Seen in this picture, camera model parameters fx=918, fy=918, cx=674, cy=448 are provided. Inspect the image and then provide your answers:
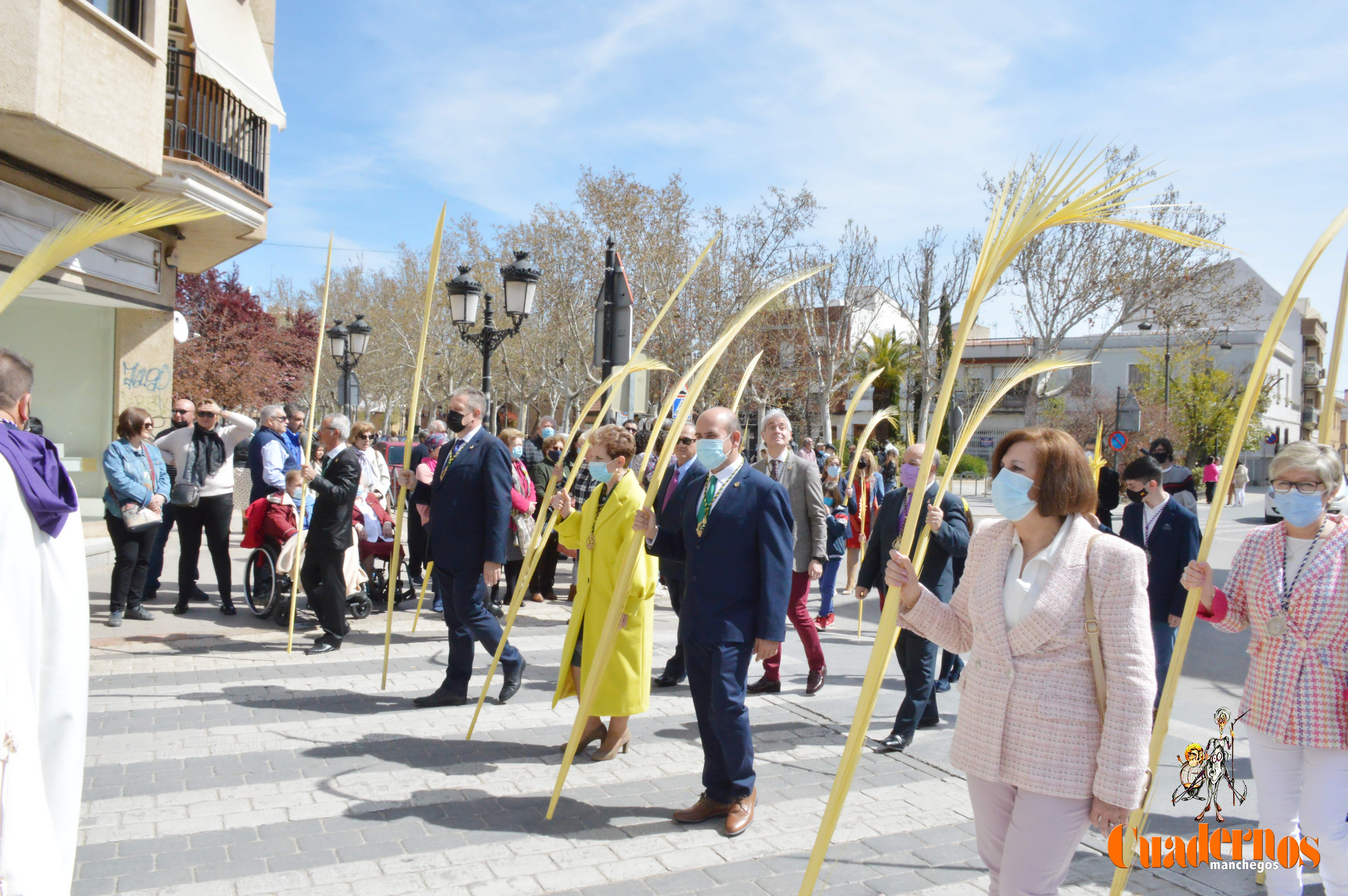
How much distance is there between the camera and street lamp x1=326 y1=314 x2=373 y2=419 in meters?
18.4

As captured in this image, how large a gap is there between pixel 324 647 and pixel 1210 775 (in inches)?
254

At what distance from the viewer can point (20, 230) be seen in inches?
393

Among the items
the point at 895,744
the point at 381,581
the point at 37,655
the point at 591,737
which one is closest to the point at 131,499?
the point at 381,581

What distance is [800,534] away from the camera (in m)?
7.49

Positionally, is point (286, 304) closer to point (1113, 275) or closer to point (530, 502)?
point (1113, 275)

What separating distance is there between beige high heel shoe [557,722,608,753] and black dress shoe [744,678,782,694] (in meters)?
1.67

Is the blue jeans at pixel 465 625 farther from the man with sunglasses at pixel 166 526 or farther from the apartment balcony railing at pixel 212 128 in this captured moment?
the apartment balcony railing at pixel 212 128

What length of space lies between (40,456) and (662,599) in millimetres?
8767

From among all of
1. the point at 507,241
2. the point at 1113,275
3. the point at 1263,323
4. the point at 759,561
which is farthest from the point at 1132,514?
the point at 1263,323

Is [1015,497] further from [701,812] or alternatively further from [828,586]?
[828,586]

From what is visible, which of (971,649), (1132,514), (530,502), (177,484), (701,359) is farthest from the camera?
(530,502)

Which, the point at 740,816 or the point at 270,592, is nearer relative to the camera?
the point at 740,816

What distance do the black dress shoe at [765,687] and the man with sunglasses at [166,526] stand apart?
5.90m

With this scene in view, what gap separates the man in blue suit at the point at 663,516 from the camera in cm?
581
